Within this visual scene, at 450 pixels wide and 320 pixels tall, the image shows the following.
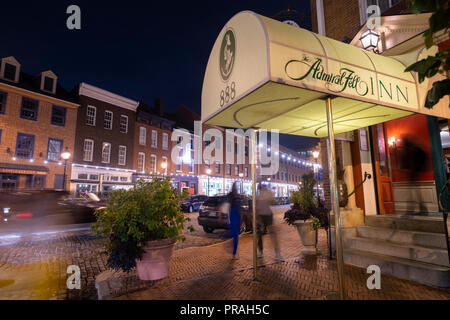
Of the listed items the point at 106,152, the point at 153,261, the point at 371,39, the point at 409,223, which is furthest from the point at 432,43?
the point at 106,152

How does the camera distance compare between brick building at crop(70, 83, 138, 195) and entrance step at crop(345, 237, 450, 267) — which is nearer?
entrance step at crop(345, 237, 450, 267)

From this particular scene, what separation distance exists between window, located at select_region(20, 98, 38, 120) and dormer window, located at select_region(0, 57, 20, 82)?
5.88 ft

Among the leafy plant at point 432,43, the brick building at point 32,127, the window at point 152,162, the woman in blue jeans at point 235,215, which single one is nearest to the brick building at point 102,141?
the brick building at point 32,127

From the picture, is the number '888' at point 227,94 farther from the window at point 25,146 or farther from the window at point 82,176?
the window at point 82,176

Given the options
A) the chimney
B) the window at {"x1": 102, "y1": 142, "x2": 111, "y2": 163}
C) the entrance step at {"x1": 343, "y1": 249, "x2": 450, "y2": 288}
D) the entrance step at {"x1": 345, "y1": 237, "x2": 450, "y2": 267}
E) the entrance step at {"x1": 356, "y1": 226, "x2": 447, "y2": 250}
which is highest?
the chimney

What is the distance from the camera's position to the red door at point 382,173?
6734mm

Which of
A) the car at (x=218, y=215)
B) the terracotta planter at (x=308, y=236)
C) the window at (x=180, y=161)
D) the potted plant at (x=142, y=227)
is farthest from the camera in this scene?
the window at (x=180, y=161)

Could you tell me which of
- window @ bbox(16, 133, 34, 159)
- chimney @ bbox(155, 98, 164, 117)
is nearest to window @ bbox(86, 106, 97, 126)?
window @ bbox(16, 133, 34, 159)

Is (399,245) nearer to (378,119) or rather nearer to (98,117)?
(378,119)

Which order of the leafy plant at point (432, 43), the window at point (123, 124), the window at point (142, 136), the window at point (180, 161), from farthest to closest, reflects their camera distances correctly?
1. the window at point (180, 161)
2. the window at point (142, 136)
3. the window at point (123, 124)
4. the leafy plant at point (432, 43)

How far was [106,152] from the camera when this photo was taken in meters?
26.1

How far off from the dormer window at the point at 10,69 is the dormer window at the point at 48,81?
1.90 meters

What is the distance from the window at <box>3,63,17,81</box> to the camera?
19.8 m

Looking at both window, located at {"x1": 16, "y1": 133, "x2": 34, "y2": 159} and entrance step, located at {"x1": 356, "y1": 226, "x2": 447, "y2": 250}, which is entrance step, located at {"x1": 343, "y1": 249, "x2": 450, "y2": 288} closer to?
entrance step, located at {"x1": 356, "y1": 226, "x2": 447, "y2": 250}
